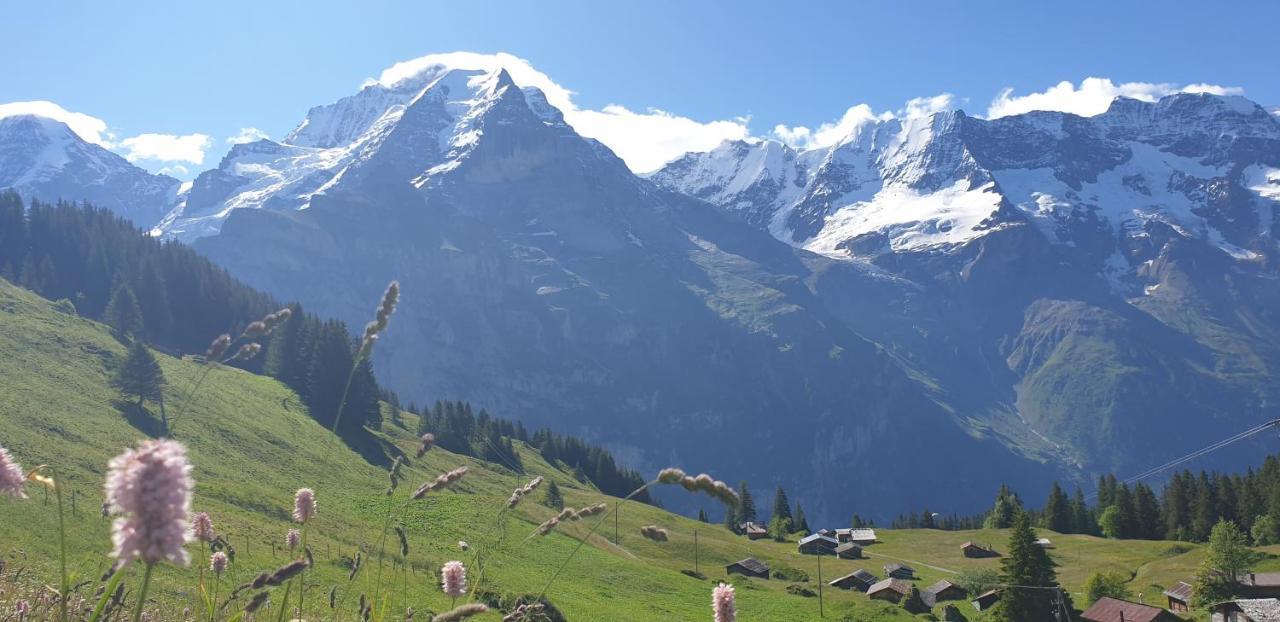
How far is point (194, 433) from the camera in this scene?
71750 millimetres

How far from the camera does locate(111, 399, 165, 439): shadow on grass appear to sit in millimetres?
70625

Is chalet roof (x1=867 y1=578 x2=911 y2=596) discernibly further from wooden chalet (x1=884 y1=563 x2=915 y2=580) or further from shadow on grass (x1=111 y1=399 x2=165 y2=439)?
shadow on grass (x1=111 y1=399 x2=165 y2=439)

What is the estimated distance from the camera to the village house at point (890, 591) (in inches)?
3238

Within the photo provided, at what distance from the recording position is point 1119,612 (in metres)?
65.1

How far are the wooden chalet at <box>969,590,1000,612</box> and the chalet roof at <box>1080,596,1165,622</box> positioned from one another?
13.1 metres

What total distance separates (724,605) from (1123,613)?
232 ft

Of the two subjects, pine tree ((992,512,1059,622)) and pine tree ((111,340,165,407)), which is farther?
pine tree ((111,340,165,407))

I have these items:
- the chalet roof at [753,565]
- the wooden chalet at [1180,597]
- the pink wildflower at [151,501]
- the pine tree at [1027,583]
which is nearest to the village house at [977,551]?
the wooden chalet at [1180,597]

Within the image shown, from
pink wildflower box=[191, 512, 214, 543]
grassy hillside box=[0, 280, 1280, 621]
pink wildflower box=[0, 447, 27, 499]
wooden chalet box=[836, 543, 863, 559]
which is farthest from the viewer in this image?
wooden chalet box=[836, 543, 863, 559]

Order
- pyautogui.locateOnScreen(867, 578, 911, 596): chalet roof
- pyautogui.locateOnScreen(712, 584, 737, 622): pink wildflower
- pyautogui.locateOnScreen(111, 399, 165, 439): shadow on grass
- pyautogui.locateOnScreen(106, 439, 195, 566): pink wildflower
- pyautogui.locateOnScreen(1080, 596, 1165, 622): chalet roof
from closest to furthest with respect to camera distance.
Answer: pyautogui.locateOnScreen(106, 439, 195, 566): pink wildflower < pyautogui.locateOnScreen(712, 584, 737, 622): pink wildflower < pyautogui.locateOnScreen(1080, 596, 1165, 622): chalet roof < pyautogui.locateOnScreen(111, 399, 165, 439): shadow on grass < pyautogui.locateOnScreen(867, 578, 911, 596): chalet roof

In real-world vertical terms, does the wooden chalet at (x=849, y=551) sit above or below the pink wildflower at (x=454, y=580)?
below

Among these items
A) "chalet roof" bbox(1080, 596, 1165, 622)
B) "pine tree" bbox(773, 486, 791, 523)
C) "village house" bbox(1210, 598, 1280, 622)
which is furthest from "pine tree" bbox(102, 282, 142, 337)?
"village house" bbox(1210, 598, 1280, 622)

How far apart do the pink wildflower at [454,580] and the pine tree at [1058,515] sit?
138825 mm

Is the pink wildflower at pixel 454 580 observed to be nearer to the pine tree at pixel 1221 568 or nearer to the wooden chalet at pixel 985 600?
the pine tree at pixel 1221 568
